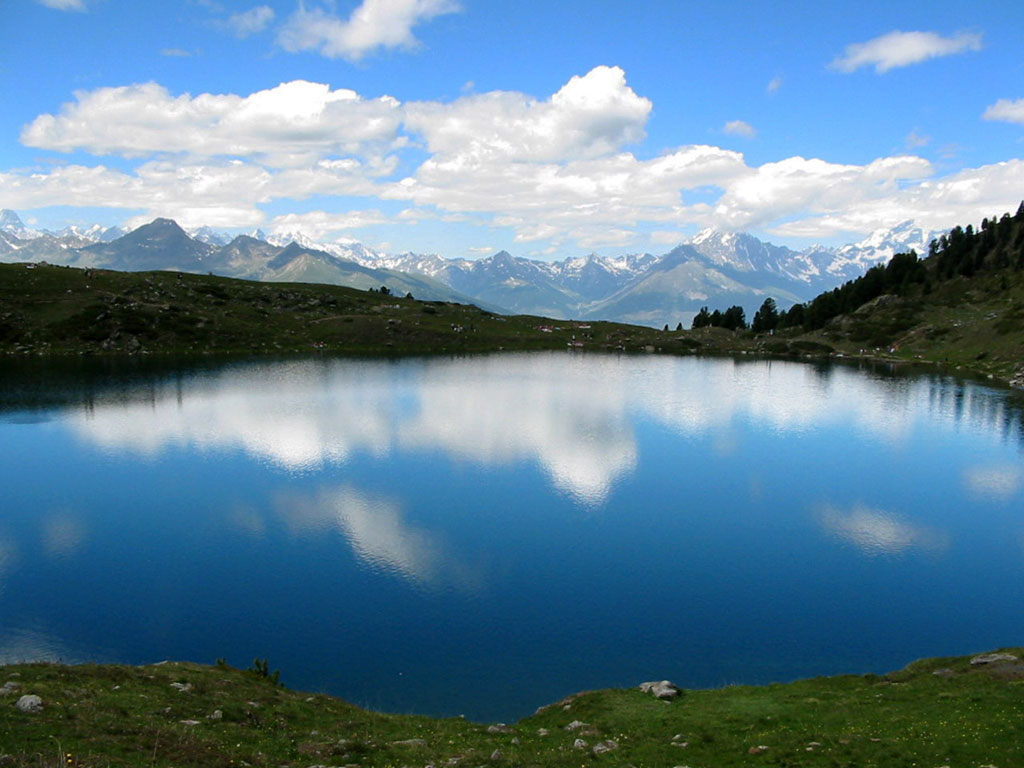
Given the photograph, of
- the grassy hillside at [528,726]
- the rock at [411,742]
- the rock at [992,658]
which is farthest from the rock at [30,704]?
the rock at [992,658]

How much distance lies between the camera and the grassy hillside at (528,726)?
69.1ft

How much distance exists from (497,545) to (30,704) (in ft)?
112

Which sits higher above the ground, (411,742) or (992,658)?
(992,658)

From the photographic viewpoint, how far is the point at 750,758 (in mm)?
23281

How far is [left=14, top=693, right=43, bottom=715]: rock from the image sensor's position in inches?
840

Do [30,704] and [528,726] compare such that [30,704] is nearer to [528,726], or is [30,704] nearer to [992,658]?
[528,726]

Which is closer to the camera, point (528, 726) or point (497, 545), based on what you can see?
point (528, 726)

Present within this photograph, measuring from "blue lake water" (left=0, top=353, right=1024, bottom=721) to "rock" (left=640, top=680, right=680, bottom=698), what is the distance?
3063 mm

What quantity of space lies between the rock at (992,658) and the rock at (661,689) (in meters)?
15.8

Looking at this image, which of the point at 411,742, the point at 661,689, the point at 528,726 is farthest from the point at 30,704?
the point at 661,689

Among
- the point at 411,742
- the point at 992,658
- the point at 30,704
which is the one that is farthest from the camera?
the point at 992,658

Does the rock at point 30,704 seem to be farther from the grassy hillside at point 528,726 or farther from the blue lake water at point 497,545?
the blue lake water at point 497,545

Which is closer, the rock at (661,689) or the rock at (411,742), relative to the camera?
the rock at (411,742)

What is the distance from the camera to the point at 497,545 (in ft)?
171
